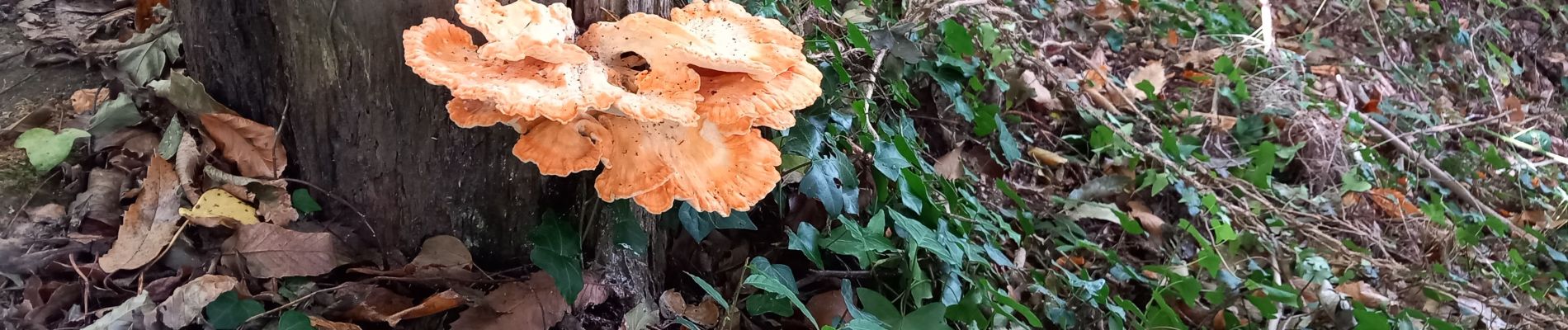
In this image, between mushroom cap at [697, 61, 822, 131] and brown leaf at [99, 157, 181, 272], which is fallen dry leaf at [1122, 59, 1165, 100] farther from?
brown leaf at [99, 157, 181, 272]

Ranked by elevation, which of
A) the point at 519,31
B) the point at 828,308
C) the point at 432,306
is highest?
the point at 519,31

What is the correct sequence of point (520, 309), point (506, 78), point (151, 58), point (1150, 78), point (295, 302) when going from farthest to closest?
point (1150, 78), point (151, 58), point (520, 309), point (295, 302), point (506, 78)

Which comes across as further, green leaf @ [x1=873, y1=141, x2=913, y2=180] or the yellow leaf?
green leaf @ [x1=873, y1=141, x2=913, y2=180]

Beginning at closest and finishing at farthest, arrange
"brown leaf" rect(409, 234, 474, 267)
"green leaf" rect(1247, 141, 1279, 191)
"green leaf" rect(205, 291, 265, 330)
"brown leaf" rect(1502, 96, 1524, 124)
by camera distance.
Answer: "green leaf" rect(205, 291, 265, 330), "brown leaf" rect(409, 234, 474, 267), "green leaf" rect(1247, 141, 1279, 191), "brown leaf" rect(1502, 96, 1524, 124)

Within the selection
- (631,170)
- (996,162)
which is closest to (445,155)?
(631,170)

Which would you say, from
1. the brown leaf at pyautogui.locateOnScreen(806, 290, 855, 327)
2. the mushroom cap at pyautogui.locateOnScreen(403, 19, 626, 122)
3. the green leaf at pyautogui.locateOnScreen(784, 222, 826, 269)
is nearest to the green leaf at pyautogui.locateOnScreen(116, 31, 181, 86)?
the mushroom cap at pyautogui.locateOnScreen(403, 19, 626, 122)

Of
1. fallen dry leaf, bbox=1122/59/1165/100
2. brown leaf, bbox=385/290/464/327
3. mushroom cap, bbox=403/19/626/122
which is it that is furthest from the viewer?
fallen dry leaf, bbox=1122/59/1165/100

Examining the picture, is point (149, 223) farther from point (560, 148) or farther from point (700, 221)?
point (700, 221)

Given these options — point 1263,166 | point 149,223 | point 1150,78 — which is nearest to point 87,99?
point 149,223
